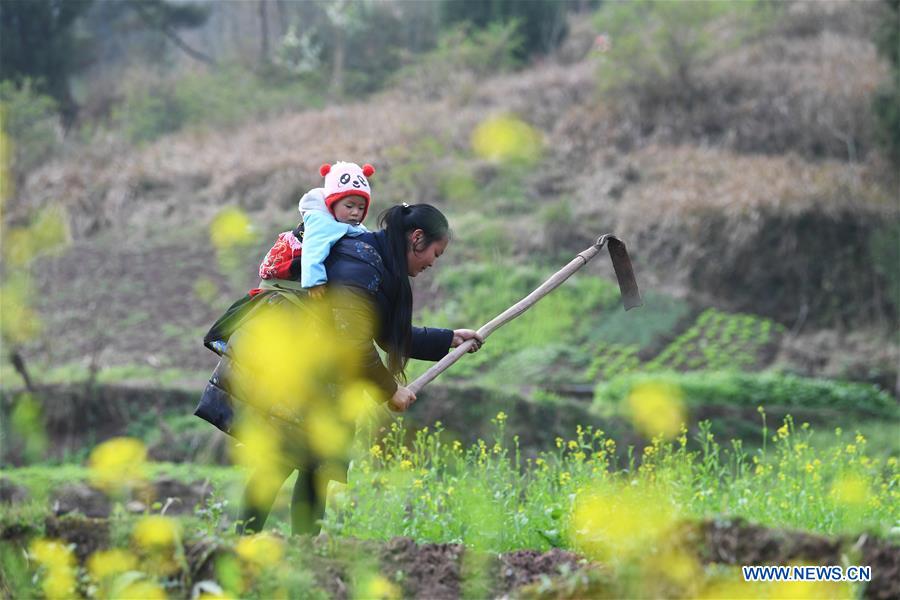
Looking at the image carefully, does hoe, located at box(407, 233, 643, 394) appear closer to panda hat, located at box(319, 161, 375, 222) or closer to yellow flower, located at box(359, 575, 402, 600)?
panda hat, located at box(319, 161, 375, 222)

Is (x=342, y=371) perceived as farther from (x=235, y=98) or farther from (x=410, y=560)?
(x=235, y=98)

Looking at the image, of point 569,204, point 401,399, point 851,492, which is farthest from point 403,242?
point 569,204

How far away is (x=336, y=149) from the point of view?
62.0 feet

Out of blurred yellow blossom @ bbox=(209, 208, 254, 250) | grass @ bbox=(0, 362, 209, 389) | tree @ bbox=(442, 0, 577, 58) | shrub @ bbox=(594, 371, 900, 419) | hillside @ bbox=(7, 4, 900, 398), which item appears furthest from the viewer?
tree @ bbox=(442, 0, 577, 58)

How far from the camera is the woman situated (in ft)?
14.6

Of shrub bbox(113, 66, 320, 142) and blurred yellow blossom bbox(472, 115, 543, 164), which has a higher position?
shrub bbox(113, 66, 320, 142)

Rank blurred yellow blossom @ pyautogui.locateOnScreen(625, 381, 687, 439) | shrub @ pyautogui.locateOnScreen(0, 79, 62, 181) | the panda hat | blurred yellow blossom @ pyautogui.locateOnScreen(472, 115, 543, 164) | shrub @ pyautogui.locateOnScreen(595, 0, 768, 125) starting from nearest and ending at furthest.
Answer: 1. the panda hat
2. blurred yellow blossom @ pyautogui.locateOnScreen(625, 381, 687, 439)
3. blurred yellow blossom @ pyautogui.locateOnScreen(472, 115, 543, 164)
4. shrub @ pyautogui.locateOnScreen(595, 0, 768, 125)
5. shrub @ pyautogui.locateOnScreen(0, 79, 62, 181)

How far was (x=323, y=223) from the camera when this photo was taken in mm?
4531

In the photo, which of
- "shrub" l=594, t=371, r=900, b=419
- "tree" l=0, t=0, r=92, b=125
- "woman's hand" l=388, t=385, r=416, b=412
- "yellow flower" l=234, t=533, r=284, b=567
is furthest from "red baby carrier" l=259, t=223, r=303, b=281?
"tree" l=0, t=0, r=92, b=125

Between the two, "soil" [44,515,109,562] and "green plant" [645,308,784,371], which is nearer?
"soil" [44,515,109,562]

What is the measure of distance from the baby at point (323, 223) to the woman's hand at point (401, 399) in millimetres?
484

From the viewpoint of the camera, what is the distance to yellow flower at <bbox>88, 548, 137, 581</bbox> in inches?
141

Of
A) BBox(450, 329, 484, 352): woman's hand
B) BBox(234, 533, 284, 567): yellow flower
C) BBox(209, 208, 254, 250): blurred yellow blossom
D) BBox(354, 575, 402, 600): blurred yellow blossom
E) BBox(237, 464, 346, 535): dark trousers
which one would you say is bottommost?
BBox(209, 208, 254, 250): blurred yellow blossom

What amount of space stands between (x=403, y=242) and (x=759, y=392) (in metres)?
7.28
